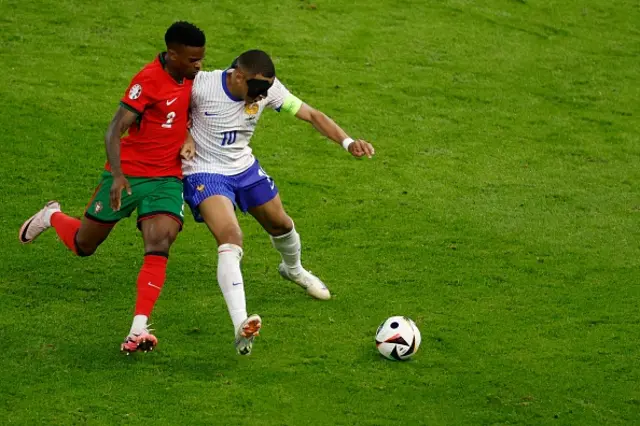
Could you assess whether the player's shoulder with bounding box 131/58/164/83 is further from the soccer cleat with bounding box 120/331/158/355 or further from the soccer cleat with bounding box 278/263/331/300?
the soccer cleat with bounding box 278/263/331/300

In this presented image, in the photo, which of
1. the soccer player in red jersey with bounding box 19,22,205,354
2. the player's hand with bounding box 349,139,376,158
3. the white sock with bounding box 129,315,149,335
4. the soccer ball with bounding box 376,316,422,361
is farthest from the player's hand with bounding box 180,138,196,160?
the soccer ball with bounding box 376,316,422,361

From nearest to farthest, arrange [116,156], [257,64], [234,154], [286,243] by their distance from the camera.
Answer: [116,156], [257,64], [234,154], [286,243]

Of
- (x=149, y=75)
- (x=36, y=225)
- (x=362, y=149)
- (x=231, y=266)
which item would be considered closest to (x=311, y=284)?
(x=362, y=149)

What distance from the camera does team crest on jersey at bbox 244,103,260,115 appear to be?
29.2 ft

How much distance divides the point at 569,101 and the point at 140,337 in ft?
27.4

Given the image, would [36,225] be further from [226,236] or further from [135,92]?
[226,236]

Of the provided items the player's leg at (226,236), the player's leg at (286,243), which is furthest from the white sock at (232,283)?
the player's leg at (286,243)

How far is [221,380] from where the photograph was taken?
7.91m

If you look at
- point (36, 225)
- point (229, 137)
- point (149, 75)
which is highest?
point (149, 75)

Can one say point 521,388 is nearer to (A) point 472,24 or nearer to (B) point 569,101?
(B) point 569,101

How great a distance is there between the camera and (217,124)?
29.1 feet

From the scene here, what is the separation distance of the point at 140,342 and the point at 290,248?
182 cm

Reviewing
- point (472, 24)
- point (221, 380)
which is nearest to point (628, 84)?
point (472, 24)

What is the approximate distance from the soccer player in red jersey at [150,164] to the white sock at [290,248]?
1.04 metres
